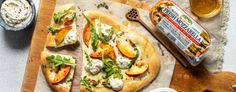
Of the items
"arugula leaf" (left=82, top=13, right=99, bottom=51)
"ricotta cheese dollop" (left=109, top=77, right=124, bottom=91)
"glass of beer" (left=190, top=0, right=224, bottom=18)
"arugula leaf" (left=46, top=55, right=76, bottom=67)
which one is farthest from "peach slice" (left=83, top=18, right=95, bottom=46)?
"glass of beer" (left=190, top=0, right=224, bottom=18)

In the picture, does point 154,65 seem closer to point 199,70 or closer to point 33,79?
point 199,70

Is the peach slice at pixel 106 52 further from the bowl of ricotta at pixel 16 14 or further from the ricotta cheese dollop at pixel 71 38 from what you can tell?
the bowl of ricotta at pixel 16 14

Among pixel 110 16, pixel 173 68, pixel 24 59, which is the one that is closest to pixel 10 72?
pixel 24 59

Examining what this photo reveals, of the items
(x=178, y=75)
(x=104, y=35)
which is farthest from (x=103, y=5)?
(x=178, y=75)

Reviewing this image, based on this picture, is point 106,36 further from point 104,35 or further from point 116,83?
point 116,83

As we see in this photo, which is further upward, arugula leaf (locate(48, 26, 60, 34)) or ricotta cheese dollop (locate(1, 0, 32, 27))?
ricotta cheese dollop (locate(1, 0, 32, 27))

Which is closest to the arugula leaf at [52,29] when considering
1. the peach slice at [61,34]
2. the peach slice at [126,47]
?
the peach slice at [61,34]

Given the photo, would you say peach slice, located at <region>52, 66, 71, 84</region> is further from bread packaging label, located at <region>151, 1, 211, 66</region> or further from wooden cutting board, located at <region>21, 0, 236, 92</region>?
bread packaging label, located at <region>151, 1, 211, 66</region>
